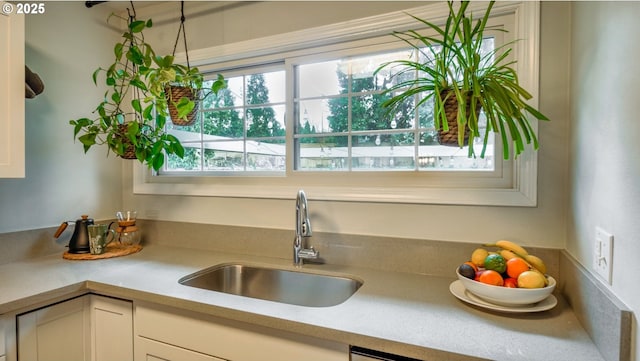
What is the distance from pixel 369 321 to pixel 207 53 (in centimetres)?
165

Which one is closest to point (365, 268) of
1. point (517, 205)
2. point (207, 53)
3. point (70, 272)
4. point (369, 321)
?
point (369, 321)

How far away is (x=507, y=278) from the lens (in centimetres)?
105

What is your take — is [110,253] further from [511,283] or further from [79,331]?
[511,283]

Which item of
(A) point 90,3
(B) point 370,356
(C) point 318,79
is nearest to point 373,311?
(B) point 370,356

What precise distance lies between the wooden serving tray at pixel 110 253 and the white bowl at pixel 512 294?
169 cm

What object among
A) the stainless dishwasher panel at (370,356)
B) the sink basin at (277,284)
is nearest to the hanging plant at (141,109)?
the sink basin at (277,284)

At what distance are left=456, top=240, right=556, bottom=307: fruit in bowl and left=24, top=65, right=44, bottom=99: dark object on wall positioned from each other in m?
1.90

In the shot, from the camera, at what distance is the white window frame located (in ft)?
4.17

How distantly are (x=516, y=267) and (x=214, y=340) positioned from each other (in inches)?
39.8

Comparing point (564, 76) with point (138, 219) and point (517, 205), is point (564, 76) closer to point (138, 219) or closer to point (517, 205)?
point (517, 205)

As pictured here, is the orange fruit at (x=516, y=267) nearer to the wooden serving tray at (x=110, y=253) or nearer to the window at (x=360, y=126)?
the window at (x=360, y=126)

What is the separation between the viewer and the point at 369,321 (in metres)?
0.98

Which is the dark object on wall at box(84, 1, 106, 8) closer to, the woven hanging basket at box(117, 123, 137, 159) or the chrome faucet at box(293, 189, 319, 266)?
the woven hanging basket at box(117, 123, 137, 159)

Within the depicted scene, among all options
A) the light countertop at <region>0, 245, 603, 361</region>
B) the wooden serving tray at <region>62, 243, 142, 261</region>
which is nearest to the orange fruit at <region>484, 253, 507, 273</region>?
the light countertop at <region>0, 245, 603, 361</region>
